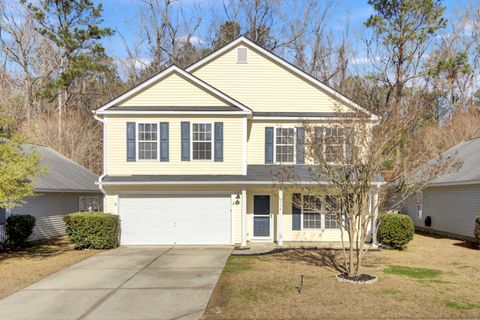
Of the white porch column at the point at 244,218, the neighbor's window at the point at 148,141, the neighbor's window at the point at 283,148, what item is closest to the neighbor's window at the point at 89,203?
the neighbor's window at the point at 148,141

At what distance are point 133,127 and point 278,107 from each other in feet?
21.1

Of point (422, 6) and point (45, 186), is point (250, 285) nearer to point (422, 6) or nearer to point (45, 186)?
point (45, 186)

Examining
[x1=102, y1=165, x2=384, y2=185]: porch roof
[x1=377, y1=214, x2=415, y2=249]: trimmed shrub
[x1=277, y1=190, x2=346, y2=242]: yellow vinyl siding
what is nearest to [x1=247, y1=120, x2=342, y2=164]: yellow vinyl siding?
[x1=102, y1=165, x2=384, y2=185]: porch roof

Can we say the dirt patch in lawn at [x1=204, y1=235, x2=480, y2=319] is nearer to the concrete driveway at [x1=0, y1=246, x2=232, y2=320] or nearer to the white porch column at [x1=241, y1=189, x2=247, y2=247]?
the concrete driveway at [x1=0, y1=246, x2=232, y2=320]

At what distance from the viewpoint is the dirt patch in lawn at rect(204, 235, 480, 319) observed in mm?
9055

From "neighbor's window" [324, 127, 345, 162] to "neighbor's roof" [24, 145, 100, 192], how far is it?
40.3 feet

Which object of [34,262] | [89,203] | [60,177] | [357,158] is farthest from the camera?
[89,203]

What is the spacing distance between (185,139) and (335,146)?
25.6 ft

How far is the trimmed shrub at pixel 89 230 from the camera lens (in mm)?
17297

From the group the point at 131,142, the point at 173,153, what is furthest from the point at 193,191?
the point at 131,142

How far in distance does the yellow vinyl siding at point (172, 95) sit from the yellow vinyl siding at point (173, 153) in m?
0.67

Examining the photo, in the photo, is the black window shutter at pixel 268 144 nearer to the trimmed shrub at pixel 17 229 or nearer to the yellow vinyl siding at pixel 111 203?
the yellow vinyl siding at pixel 111 203

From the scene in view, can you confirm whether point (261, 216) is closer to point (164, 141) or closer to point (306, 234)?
point (306, 234)

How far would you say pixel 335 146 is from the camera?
12.2 metres
